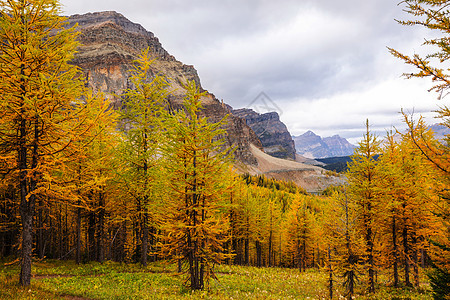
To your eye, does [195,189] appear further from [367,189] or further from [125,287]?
[367,189]

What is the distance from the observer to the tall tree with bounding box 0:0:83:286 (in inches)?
351

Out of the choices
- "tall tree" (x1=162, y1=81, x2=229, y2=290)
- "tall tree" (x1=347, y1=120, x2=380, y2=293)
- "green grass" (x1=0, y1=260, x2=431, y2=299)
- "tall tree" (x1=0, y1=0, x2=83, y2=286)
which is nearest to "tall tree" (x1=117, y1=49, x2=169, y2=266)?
"green grass" (x1=0, y1=260, x2=431, y2=299)

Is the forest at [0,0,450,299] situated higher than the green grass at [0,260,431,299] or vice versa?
the forest at [0,0,450,299]

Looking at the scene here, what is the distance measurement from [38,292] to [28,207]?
3340 millimetres

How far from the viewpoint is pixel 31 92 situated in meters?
8.80

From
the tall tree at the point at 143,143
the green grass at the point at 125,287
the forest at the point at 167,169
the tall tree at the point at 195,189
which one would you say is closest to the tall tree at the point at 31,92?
the forest at the point at 167,169

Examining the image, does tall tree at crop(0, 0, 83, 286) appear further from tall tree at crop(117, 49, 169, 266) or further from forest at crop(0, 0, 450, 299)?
tall tree at crop(117, 49, 169, 266)

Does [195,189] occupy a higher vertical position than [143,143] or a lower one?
lower

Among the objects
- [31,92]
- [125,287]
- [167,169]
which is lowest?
[125,287]

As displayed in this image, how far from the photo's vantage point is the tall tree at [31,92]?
891cm

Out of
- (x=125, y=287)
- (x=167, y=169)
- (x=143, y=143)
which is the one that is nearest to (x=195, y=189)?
(x=167, y=169)

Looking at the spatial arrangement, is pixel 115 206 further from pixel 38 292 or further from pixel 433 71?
pixel 433 71

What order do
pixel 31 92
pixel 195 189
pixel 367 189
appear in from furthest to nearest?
pixel 367 189, pixel 195 189, pixel 31 92

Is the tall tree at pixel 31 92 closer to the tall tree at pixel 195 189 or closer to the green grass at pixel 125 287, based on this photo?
the green grass at pixel 125 287
